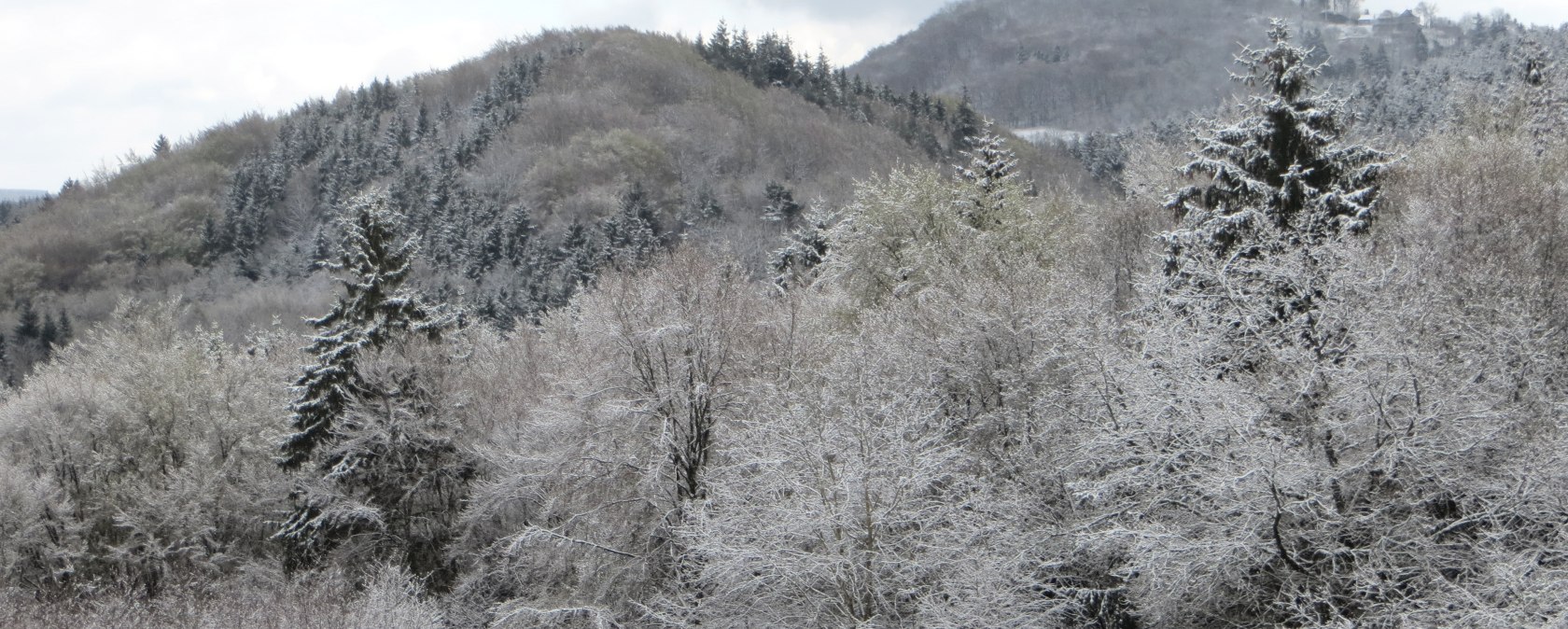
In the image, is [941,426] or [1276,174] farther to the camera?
[1276,174]

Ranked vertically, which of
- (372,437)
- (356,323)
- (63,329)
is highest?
(356,323)

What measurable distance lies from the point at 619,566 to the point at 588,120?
112484 mm

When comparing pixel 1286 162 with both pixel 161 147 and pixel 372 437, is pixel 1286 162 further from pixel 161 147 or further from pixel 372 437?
→ pixel 161 147

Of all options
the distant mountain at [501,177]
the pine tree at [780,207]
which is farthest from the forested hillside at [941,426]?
the pine tree at [780,207]

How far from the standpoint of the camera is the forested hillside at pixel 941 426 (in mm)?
12234

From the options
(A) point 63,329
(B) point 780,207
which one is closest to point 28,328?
(A) point 63,329

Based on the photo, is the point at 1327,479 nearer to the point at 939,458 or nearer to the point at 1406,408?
the point at 1406,408

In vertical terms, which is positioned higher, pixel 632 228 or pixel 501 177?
pixel 501 177

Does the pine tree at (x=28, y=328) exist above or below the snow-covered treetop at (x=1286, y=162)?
below

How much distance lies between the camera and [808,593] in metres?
14.8

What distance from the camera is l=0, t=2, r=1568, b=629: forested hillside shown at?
40.1 ft

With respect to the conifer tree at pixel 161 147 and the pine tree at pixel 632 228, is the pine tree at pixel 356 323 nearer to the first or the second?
the pine tree at pixel 632 228

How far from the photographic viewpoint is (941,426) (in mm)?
16172

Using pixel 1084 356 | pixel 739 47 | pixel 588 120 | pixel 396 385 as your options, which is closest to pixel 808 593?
pixel 1084 356
